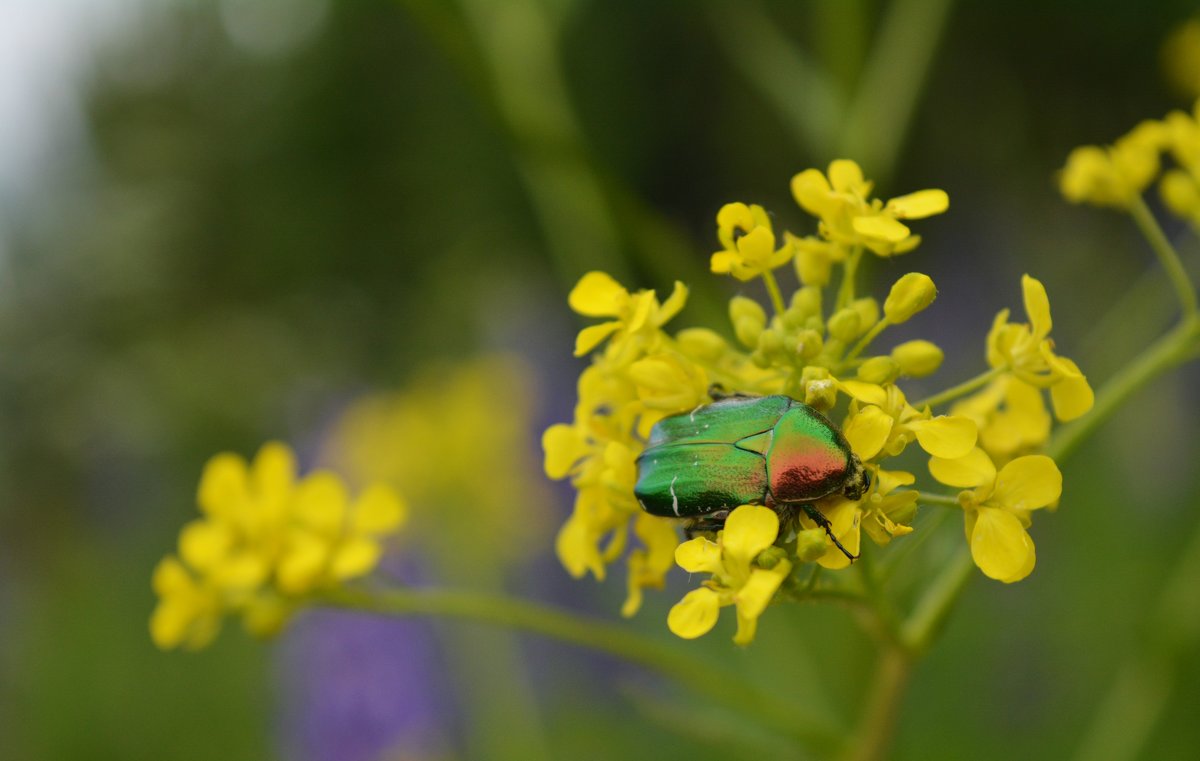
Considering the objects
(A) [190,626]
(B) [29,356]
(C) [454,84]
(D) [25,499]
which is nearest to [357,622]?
(B) [29,356]

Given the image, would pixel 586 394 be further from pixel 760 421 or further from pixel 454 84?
pixel 454 84

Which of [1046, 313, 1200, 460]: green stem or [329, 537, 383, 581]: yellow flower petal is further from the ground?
[329, 537, 383, 581]: yellow flower petal

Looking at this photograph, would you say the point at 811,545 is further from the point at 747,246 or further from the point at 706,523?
the point at 747,246

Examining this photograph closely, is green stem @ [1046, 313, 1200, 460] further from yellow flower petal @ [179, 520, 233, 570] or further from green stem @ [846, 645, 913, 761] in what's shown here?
yellow flower petal @ [179, 520, 233, 570]

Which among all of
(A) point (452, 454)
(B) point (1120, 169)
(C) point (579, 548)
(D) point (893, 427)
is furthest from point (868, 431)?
(A) point (452, 454)

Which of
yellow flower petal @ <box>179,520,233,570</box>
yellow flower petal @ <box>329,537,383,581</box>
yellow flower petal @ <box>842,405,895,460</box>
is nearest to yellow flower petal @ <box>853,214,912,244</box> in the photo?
yellow flower petal @ <box>842,405,895,460</box>
